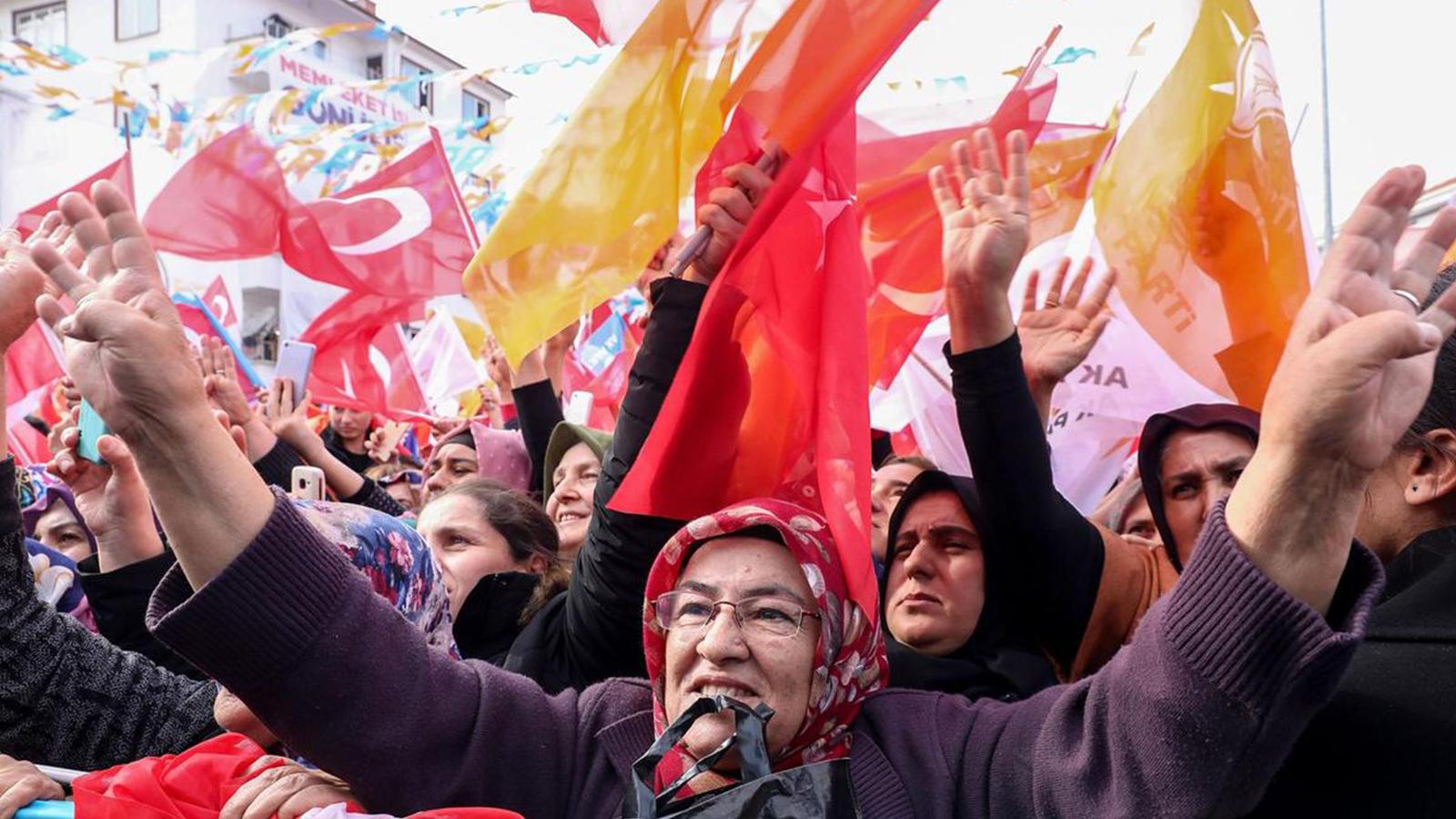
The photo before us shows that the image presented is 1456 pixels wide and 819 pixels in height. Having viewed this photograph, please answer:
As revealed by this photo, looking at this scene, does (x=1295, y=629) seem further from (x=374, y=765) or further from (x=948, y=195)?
(x=948, y=195)

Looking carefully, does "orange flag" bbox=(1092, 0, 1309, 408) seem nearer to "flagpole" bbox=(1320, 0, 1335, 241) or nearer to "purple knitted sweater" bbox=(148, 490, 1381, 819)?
"purple knitted sweater" bbox=(148, 490, 1381, 819)

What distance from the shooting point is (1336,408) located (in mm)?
1555

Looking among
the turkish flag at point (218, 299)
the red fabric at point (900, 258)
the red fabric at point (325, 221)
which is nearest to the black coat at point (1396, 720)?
the red fabric at point (900, 258)

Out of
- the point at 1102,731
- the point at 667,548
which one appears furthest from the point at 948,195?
the point at 1102,731

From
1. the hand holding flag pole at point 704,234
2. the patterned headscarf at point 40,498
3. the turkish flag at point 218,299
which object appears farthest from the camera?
the turkish flag at point 218,299

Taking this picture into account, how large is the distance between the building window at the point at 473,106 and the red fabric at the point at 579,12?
92.7 ft

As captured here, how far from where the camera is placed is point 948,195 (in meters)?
2.88

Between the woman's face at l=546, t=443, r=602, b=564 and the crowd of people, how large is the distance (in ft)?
1.70

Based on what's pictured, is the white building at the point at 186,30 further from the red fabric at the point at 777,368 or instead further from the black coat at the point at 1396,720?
the black coat at the point at 1396,720

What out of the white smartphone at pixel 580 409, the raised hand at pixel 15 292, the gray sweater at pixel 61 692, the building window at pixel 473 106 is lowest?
the building window at pixel 473 106

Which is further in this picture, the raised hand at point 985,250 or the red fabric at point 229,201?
the red fabric at point 229,201

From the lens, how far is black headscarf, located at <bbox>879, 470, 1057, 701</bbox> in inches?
103

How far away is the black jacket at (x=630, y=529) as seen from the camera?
2.52 metres

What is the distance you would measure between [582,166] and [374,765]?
1203 mm
